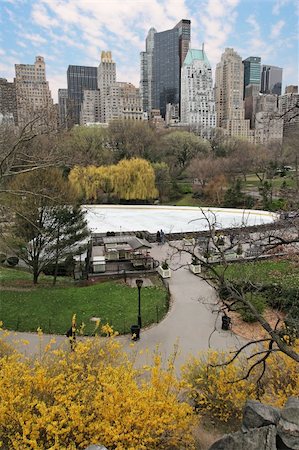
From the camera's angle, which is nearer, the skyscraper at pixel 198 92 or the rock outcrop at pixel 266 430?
the rock outcrop at pixel 266 430

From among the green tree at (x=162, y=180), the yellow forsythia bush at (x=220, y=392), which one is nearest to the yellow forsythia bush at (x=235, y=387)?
the yellow forsythia bush at (x=220, y=392)

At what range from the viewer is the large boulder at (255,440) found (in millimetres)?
4141

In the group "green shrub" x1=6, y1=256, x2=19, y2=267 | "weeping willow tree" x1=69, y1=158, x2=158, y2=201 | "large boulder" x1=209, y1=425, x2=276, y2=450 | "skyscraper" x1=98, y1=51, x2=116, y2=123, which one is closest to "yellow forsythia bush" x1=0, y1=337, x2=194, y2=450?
"large boulder" x1=209, y1=425, x2=276, y2=450

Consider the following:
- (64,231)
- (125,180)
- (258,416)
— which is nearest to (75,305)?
(64,231)

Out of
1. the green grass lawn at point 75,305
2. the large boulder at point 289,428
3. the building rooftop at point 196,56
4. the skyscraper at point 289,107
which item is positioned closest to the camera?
the large boulder at point 289,428

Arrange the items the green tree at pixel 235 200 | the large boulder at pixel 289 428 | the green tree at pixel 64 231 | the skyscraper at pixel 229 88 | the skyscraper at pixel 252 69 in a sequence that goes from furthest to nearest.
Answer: the skyscraper at pixel 252 69, the skyscraper at pixel 229 88, the green tree at pixel 235 200, the green tree at pixel 64 231, the large boulder at pixel 289 428

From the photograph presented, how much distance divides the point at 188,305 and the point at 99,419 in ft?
25.8

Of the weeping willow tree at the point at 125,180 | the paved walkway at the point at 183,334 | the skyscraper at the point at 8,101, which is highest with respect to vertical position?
the skyscraper at the point at 8,101

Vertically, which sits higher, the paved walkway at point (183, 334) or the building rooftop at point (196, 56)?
the building rooftop at point (196, 56)

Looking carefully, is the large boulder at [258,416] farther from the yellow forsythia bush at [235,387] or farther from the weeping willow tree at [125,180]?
the weeping willow tree at [125,180]

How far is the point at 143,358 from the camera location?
8164 millimetres

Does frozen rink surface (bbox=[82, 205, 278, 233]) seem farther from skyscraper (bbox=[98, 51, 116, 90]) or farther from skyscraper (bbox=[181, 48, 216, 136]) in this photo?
skyscraper (bbox=[98, 51, 116, 90])

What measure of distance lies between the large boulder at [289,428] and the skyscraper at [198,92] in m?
131

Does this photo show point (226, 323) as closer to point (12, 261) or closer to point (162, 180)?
point (12, 261)
